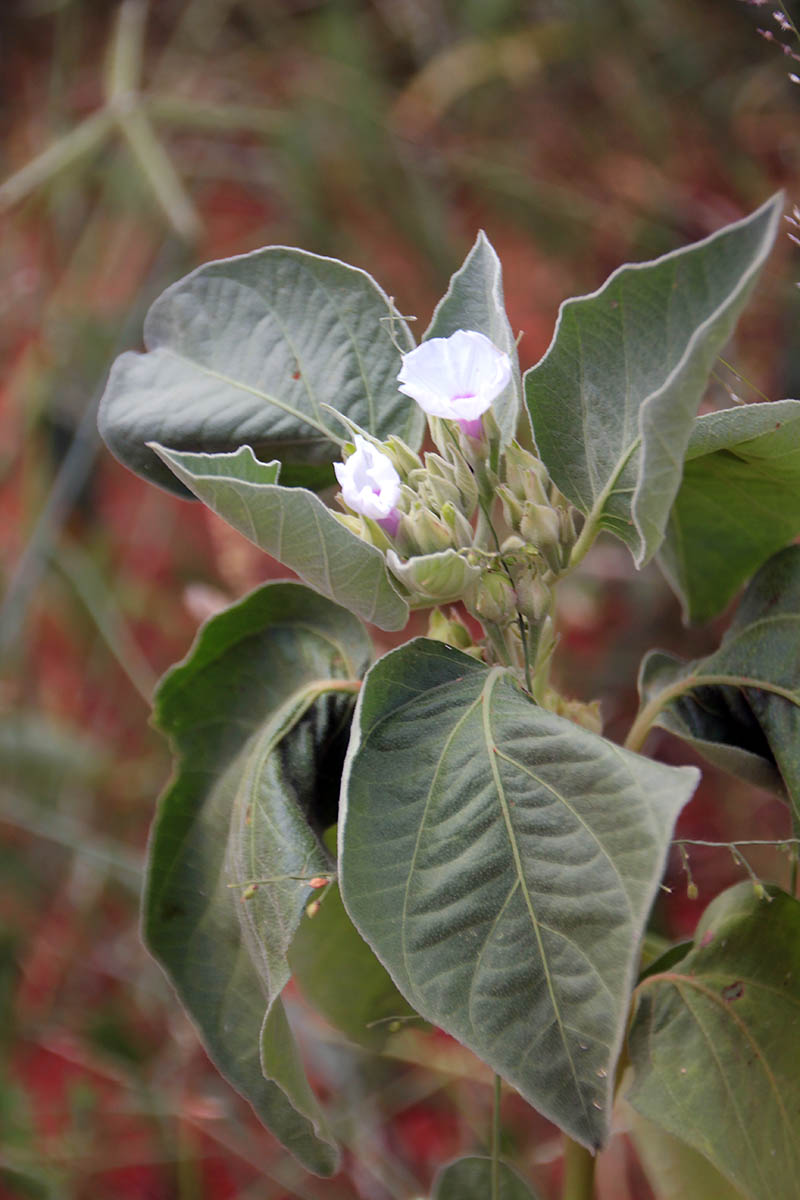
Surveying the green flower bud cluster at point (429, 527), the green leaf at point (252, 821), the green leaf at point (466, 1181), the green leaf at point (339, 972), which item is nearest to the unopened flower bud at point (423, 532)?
the green flower bud cluster at point (429, 527)

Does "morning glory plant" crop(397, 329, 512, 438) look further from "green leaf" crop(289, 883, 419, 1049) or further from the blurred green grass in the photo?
the blurred green grass

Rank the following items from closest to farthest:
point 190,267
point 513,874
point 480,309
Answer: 1. point 513,874
2. point 480,309
3. point 190,267

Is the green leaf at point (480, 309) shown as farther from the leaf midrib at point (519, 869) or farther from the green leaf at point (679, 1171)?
the green leaf at point (679, 1171)

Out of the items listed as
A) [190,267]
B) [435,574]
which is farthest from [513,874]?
[190,267]

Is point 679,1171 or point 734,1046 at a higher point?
point 734,1046

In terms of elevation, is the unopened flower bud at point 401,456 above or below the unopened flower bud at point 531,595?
above

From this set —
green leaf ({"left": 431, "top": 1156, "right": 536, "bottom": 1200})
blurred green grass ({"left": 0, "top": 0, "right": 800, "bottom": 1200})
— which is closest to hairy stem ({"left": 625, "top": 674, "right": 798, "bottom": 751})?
green leaf ({"left": 431, "top": 1156, "right": 536, "bottom": 1200})

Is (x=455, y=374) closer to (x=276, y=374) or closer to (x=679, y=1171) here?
(x=276, y=374)
